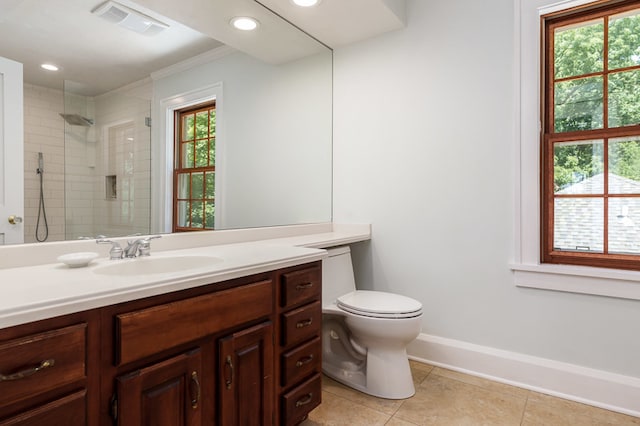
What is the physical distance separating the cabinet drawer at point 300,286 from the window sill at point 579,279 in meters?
1.15

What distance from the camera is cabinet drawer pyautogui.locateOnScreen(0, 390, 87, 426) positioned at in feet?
2.42

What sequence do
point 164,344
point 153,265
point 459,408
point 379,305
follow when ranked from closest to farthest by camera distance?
point 164,344 → point 153,265 → point 459,408 → point 379,305

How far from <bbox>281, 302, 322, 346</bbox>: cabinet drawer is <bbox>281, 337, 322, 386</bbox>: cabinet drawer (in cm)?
4

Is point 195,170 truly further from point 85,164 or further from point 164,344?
point 164,344

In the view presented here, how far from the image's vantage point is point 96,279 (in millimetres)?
997

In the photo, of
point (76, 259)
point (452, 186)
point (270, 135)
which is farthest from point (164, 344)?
point (452, 186)

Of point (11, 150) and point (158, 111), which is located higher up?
point (158, 111)

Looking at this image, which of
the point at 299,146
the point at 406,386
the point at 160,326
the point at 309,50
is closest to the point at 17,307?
the point at 160,326

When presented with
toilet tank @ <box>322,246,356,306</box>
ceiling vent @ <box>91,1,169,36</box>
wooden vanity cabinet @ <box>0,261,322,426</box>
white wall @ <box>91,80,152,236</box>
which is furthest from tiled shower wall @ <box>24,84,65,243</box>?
toilet tank @ <box>322,246,356,306</box>

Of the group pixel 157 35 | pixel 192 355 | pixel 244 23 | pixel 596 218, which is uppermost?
pixel 244 23

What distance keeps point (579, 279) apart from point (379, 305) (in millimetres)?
1013

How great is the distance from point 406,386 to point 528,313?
0.79 meters

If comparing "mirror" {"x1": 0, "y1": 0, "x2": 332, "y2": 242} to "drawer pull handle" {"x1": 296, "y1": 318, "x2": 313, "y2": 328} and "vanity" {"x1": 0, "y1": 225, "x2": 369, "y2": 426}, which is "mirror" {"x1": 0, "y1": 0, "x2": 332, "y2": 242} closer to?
"vanity" {"x1": 0, "y1": 225, "x2": 369, "y2": 426}

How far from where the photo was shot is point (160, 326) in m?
0.96
